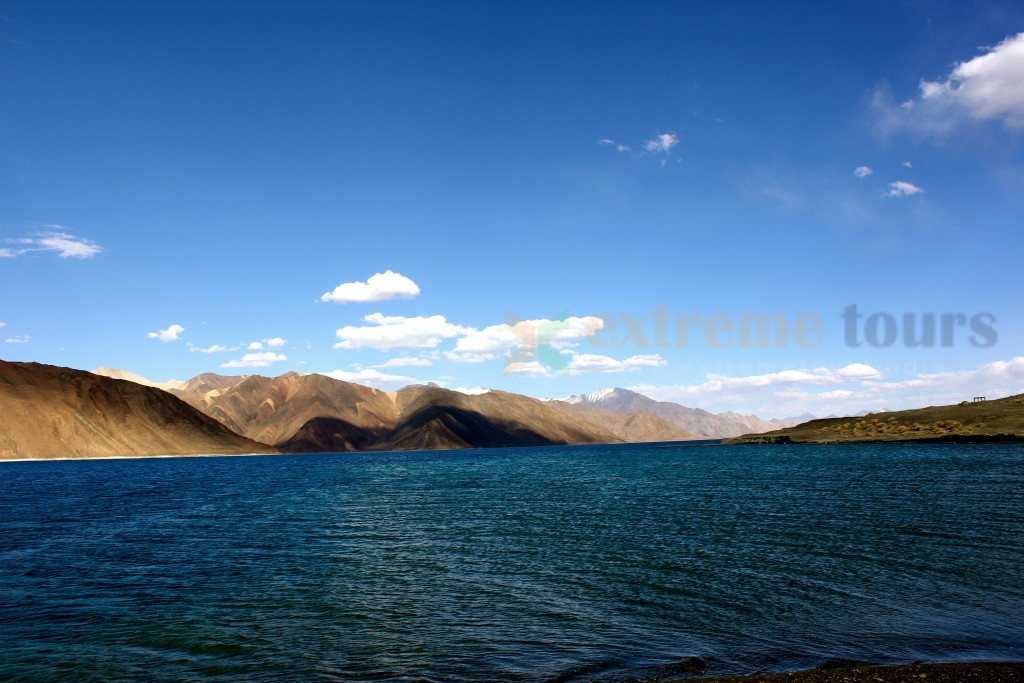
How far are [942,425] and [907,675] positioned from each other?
557 feet

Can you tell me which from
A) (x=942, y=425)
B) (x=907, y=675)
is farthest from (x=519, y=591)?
(x=942, y=425)

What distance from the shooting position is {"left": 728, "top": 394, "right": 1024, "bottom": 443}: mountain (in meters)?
136

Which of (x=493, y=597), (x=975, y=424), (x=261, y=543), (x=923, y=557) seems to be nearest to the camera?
(x=493, y=597)

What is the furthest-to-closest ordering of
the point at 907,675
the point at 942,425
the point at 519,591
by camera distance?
the point at 942,425 → the point at 519,591 → the point at 907,675

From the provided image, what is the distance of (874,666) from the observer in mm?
14539

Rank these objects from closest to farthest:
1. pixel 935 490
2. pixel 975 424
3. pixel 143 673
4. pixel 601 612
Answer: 1. pixel 143 673
2. pixel 601 612
3. pixel 935 490
4. pixel 975 424

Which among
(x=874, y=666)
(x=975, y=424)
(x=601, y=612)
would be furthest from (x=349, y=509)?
(x=975, y=424)

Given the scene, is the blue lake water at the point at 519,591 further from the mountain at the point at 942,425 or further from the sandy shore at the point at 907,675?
the mountain at the point at 942,425

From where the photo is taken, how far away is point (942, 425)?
153 m

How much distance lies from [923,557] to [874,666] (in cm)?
1528

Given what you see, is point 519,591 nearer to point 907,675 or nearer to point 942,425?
point 907,675

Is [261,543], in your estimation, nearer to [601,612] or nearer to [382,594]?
[382,594]

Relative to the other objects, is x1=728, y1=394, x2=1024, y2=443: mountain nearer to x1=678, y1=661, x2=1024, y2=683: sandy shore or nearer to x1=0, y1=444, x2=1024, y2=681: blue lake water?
x1=0, y1=444, x2=1024, y2=681: blue lake water

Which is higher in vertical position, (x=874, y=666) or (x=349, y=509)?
(x=874, y=666)
